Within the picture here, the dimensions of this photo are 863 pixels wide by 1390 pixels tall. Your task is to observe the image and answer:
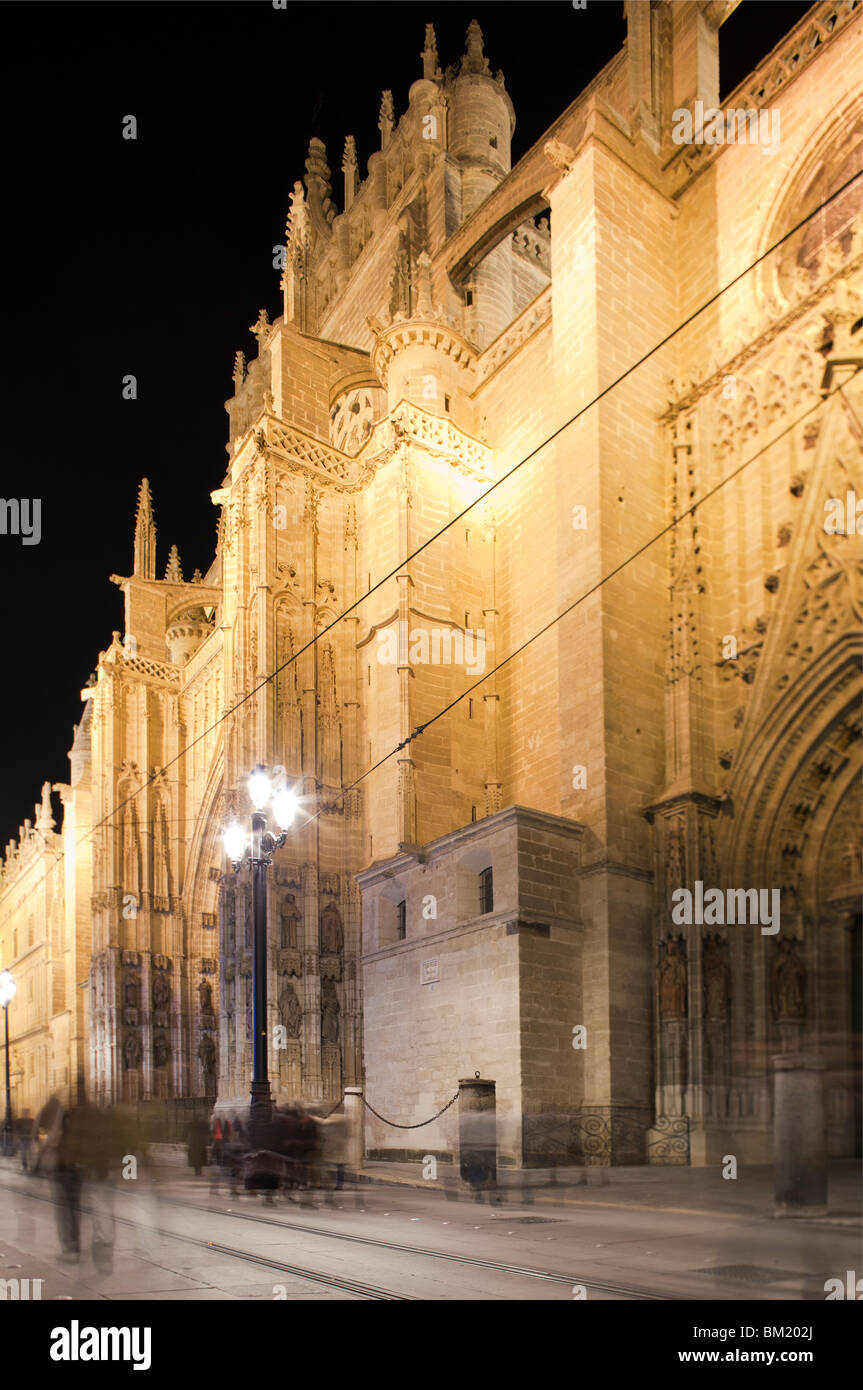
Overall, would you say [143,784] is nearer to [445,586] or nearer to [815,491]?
[445,586]

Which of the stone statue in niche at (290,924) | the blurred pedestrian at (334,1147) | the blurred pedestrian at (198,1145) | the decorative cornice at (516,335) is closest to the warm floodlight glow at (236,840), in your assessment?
the blurred pedestrian at (334,1147)

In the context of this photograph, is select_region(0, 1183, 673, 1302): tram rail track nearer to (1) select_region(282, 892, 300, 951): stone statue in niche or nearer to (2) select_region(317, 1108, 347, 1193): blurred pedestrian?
(2) select_region(317, 1108, 347, 1193): blurred pedestrian

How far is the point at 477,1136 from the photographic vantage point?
43.0 feet

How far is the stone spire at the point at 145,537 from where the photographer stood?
40.6 metres

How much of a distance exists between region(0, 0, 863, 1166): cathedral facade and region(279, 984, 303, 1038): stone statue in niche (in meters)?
0.08

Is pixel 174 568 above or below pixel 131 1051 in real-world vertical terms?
A: above

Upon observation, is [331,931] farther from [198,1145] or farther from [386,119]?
[386,119]

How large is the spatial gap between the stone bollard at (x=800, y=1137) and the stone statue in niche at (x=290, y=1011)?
1425 cm

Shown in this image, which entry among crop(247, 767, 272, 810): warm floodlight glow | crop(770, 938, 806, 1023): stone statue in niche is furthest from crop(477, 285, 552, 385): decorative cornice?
crop(770, 938, 806, 1023): stone statue in niche

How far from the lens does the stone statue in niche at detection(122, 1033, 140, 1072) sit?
33.7 meters

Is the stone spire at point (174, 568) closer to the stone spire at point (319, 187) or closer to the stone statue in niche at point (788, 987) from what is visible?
the stone spire at point (319, 187)

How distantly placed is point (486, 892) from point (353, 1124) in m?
3.83

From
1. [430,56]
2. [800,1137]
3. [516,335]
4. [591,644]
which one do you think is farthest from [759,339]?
[430,56]
